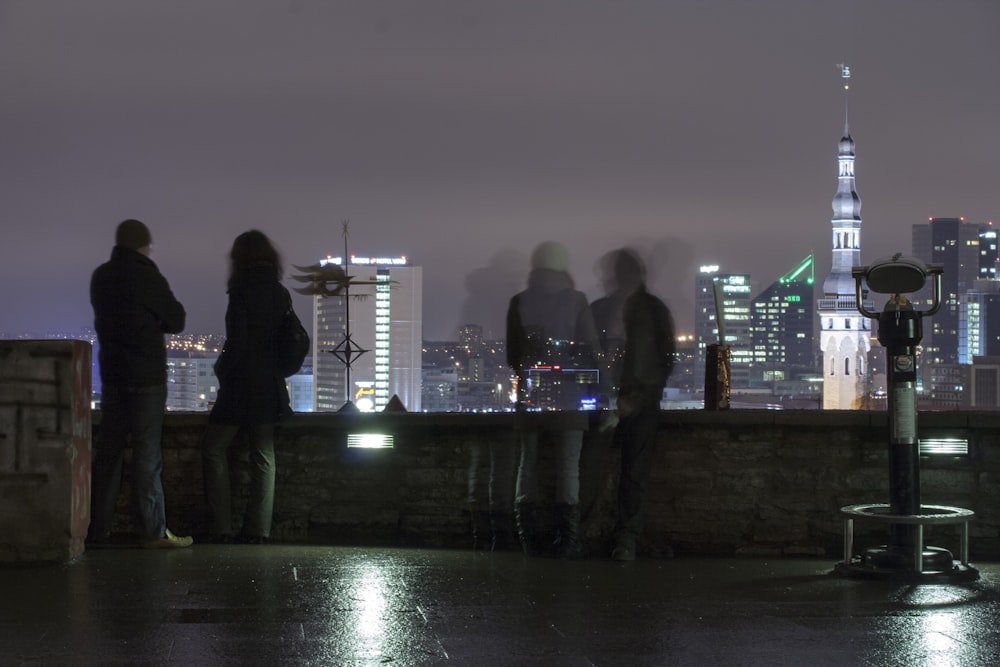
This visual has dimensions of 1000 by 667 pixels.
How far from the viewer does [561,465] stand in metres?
7.57

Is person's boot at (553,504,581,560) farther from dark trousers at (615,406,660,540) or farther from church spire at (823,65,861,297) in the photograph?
church spire at (823,65,861,297)

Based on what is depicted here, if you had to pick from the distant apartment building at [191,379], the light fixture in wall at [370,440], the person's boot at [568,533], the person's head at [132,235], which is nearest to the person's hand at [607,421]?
the person's boot at [568,533]

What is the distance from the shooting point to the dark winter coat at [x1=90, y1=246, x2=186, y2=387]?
23.7ft

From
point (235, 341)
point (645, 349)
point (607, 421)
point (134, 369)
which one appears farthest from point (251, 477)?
point (645, 349)

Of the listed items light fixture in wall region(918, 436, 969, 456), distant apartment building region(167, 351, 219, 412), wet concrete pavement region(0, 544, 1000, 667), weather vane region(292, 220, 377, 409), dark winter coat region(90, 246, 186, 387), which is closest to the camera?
wet concrete pavement region(0, 544, 1000, 667)

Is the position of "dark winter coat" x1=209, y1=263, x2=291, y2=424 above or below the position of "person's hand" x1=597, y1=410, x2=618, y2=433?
above

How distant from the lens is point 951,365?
184 metres

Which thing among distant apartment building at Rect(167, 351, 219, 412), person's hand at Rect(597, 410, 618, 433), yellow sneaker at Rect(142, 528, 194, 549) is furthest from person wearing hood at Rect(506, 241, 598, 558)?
yellow sneaker at Rect(142, 528, 194, 549)

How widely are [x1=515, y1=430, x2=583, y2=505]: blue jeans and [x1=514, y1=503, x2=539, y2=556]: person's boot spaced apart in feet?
0.50

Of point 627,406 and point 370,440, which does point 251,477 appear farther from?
point 627,406

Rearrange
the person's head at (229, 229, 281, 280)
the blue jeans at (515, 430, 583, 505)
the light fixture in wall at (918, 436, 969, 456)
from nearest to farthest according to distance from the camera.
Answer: the blue jeans at (515, 430, 583, 505) < the person's head at (229, 229, 281, 280) < the light fixture in wall at (918, 436, 969, 456)

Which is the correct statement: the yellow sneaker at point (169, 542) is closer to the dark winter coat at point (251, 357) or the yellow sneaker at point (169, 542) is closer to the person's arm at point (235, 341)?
the dark winter coat at point (251, 357)

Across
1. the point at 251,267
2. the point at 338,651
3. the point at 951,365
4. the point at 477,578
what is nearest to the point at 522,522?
the point at 477,578

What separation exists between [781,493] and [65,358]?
4237 millimetres
